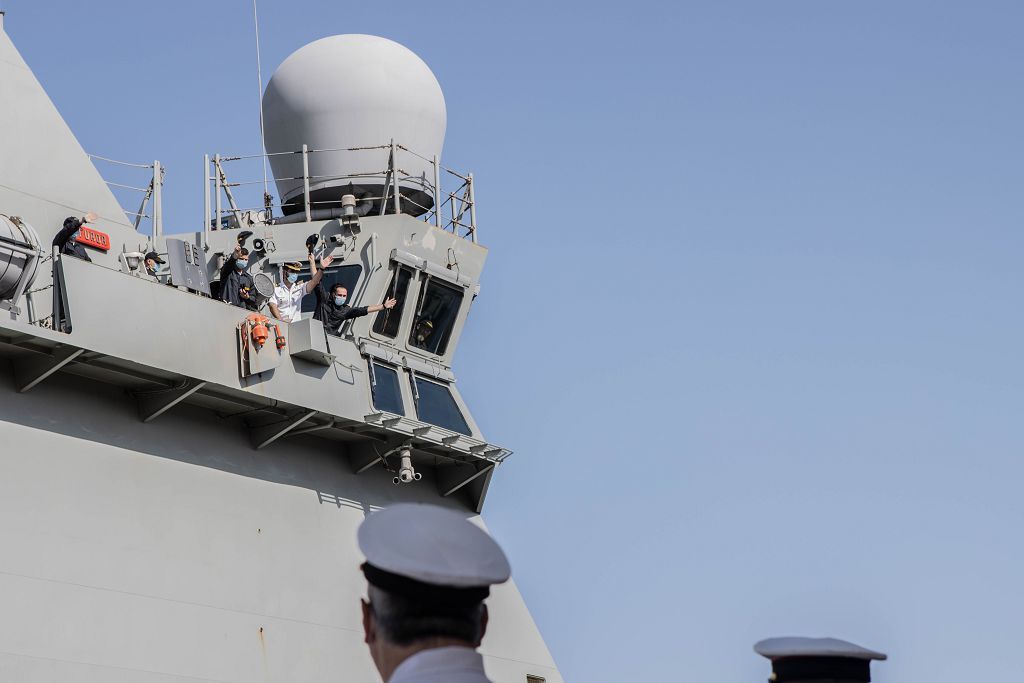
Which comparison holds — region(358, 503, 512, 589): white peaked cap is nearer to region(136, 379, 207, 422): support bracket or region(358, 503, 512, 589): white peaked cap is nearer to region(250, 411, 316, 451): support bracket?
region(136, 379, 207, 422): support bracket

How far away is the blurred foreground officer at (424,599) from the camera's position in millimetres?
3838

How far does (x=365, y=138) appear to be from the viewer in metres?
20.7

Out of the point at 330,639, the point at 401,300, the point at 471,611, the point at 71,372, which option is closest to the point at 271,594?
the point at 330,639

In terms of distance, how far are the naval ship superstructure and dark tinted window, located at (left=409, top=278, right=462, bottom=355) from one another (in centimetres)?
3

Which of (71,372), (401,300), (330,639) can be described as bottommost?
(330,639)

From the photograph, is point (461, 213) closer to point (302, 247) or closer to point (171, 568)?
point (302, 247)

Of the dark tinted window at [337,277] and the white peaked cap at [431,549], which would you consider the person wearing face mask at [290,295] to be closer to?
the dark tinted window at [337,277]

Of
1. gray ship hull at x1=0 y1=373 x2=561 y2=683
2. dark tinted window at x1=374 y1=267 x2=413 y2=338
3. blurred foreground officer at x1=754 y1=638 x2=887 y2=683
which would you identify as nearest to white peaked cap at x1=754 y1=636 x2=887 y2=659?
blurred foreground officer at x1=754 y1=638 x2=887 y2=683

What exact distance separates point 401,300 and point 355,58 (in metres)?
4.33

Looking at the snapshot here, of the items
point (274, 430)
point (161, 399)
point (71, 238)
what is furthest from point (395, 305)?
point (71, 238)

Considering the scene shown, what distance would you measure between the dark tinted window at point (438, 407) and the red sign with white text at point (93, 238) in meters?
4.50

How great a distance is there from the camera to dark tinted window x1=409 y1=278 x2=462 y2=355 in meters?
19.3

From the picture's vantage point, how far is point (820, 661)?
17.7ft

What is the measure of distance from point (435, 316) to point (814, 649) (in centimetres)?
1448
